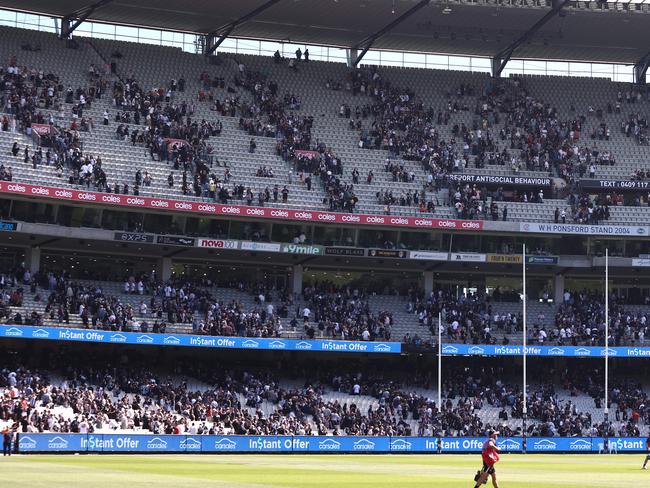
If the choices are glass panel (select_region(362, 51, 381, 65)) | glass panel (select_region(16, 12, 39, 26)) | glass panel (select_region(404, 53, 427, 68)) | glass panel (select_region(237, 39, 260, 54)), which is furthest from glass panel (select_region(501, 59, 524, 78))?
glass panel (select_region(16, 12, 39, 26))

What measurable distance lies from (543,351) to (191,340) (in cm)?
2200

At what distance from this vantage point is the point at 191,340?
6562 cm

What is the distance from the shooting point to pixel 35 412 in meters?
53.3

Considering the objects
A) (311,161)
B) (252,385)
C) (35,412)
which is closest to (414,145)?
(311,161)

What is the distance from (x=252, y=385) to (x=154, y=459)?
63.9ft

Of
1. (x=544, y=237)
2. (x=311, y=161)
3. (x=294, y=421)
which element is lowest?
(x=294, y=421)

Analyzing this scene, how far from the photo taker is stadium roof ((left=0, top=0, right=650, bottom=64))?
268 ft

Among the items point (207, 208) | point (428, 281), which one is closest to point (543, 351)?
point (428, 281)

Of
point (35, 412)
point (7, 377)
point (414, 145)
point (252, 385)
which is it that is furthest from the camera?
point (414, 145)

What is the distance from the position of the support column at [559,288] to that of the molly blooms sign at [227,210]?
892cm

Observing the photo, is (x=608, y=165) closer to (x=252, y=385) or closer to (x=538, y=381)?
(x=538, y=381)

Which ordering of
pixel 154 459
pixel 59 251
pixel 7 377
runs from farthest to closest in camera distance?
pixel 59 251, pixel 7 377, pixel 154 459

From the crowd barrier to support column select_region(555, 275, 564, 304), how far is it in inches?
694

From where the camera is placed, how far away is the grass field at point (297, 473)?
30909 millimetres
